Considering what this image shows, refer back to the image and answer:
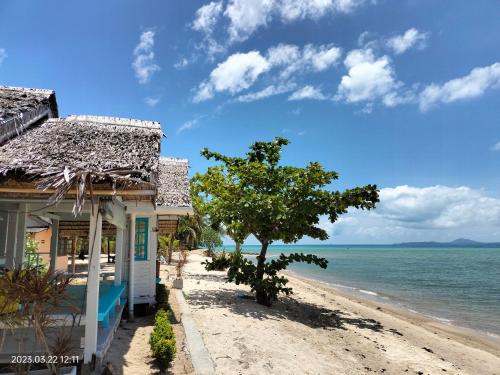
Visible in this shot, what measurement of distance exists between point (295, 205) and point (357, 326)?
434cm

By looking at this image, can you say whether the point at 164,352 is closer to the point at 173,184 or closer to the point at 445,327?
the point at 173,184

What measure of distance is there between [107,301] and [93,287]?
227 centimetres

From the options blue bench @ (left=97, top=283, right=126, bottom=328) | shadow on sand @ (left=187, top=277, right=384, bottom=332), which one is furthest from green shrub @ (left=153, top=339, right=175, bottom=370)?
shadow on sand @ (left=187, top=277, right=384, bottom=332)

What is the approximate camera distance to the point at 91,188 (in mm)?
4648

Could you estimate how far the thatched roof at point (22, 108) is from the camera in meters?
7.09

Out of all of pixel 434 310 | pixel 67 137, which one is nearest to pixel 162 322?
pixel 67 137

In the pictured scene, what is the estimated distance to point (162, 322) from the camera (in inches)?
302

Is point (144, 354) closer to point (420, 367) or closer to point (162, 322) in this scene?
point (162, 322)

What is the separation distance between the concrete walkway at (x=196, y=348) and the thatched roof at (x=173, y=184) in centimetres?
299

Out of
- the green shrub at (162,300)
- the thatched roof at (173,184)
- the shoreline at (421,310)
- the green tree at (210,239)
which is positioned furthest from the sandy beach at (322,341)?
the green tree at (210,239)

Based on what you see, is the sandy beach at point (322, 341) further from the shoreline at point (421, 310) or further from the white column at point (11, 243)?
the white column at point (11, 243)

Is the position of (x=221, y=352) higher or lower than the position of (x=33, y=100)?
lower

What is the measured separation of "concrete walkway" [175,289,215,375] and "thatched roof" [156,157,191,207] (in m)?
2.99

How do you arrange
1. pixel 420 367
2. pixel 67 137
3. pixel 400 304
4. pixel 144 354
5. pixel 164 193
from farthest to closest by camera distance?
1. pixel 400 304
2. pixel 164 193
3. pixel 420 367
4. pixel 144 354
5. pixel 67 137
